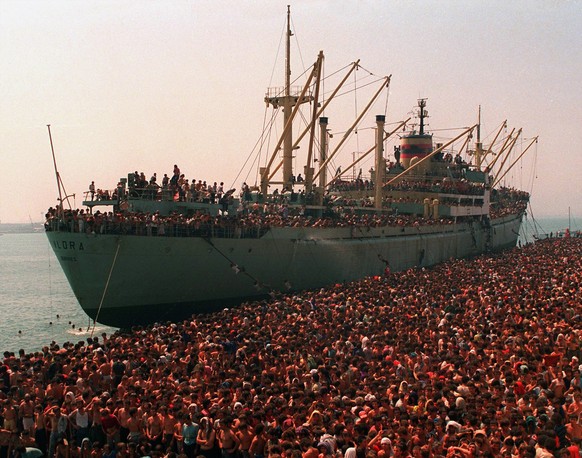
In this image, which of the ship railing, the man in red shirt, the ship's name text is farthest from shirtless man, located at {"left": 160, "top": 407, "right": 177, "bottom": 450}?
the ship's name text

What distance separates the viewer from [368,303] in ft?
101

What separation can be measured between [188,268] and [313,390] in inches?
751

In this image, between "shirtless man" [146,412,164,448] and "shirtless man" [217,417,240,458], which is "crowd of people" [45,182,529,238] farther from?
"shirtless man" [217,417,240,458]

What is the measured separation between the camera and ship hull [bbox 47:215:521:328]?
32.0 m

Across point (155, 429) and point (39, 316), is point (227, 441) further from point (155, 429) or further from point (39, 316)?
point (39, 316)

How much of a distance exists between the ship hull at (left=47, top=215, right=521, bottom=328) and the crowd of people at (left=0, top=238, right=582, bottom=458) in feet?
25.0

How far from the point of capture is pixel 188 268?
33969 millimetres

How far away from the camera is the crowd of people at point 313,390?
12.5m

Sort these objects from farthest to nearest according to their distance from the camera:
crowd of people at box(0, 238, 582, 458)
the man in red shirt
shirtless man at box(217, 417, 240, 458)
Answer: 1. the man in red shirt
2. shirtless man at box(217, 417, 240, 458)
3. crowd of people at box(0, 238, 582, 458)

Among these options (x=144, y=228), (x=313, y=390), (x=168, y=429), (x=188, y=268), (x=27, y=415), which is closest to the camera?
(x=168, y=429)

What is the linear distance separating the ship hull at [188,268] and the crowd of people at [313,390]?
763 centimetres

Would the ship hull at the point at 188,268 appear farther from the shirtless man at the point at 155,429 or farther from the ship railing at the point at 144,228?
the shirtless man at the point at 155,429

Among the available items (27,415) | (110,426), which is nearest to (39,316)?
(27,415)

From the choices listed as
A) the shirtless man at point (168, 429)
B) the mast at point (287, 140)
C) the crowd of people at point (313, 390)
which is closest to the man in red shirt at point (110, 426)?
the crowd of people at point (313, 390)
